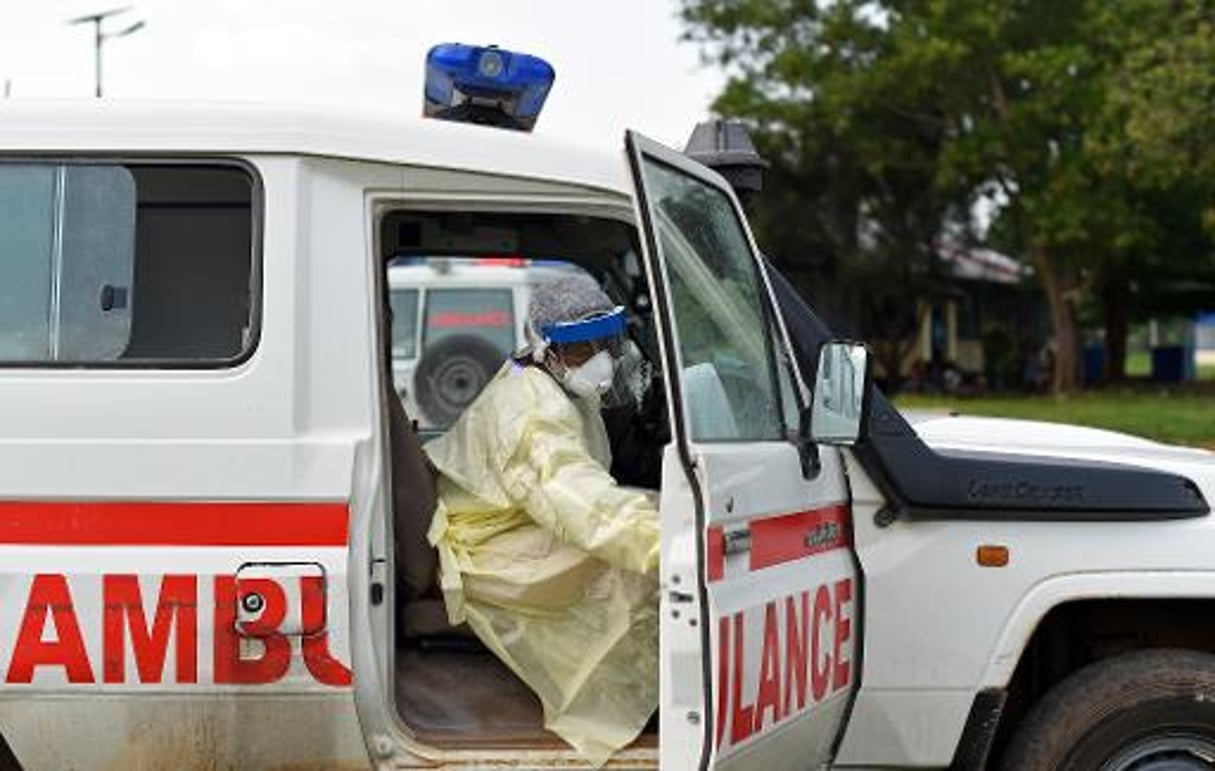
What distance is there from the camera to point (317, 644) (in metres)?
3.81

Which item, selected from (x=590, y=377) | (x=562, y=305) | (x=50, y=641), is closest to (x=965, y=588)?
(x=590, y=377)

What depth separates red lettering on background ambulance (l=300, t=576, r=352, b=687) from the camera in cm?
378

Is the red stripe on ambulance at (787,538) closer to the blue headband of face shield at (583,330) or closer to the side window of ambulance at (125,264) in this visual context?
the blue headband of face shield at (583,330)

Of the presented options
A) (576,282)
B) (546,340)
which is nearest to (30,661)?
(546,340)

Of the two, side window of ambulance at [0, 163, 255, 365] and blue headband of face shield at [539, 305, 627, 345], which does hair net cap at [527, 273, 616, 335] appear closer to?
blue headband of face shield at [539, 305, 627, 345]

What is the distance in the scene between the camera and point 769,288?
13.5 ft

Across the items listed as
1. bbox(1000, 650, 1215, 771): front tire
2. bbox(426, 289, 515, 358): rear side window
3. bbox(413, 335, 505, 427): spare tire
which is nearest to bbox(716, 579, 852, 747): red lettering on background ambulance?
bbox(1000, 650, 1215, 771): front tire

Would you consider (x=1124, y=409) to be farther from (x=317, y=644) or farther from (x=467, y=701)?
(x=317, y=644)

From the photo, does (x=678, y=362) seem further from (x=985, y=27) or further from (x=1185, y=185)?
(x=1185, y=185)

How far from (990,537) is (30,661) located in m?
2.30

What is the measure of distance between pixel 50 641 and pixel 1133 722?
2.61m

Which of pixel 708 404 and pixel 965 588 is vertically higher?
pixel 708 404

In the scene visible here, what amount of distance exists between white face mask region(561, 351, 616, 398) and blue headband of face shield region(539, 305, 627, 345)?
0.05 meters

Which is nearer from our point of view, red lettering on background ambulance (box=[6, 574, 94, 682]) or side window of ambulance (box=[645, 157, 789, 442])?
side window of ambulance (box=[645, 157, 789, 442])
